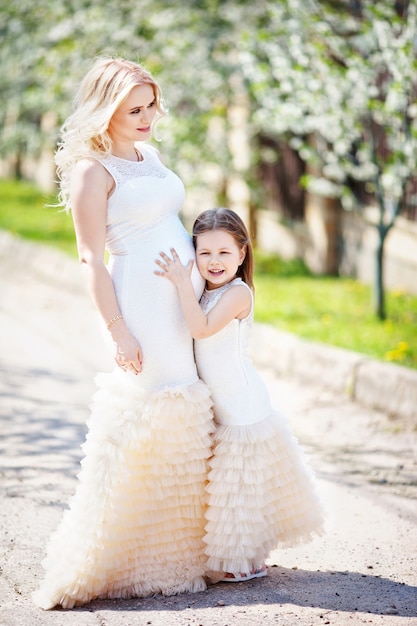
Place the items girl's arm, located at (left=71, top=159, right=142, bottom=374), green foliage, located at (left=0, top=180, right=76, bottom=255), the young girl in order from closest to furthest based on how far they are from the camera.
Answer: girl's arm, located at (left=71, top=159, right=142, bottom=374), the young girl, green foliage, located at (left=0, top=180, right=76, bottom=255)

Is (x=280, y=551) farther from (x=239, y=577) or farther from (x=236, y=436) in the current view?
(x=236, y=436)

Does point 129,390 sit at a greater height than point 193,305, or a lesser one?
lesser

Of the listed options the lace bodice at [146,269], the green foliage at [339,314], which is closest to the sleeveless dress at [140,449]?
the lace bodice at [146,269]

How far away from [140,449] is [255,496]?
489 mm

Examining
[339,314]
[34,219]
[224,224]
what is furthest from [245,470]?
[34,219]

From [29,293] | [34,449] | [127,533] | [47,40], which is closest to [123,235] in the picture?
[127,533]

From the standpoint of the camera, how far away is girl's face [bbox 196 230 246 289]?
3.47 metres

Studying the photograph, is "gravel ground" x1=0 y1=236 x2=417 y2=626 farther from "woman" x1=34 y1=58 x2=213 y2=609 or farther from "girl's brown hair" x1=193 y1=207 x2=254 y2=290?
"girl's brown hair" x1=193 y1=207 x2=254 y2=290

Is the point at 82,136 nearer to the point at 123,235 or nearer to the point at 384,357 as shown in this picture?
the point at 123,235

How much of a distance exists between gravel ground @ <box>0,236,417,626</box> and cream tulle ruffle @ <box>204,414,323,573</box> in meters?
0.16

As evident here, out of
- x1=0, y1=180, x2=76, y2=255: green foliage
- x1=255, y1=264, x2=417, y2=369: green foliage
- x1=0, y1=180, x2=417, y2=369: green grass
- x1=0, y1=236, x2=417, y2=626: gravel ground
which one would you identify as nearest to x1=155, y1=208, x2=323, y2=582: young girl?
x1=0, y1=236, x2=417, y2=626: gravel ground

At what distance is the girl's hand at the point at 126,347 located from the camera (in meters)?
3.30

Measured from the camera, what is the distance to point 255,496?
3453 millimetres

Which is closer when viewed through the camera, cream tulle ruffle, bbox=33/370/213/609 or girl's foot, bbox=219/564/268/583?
cream tulle ruffle, bbox=33/370/213/609
